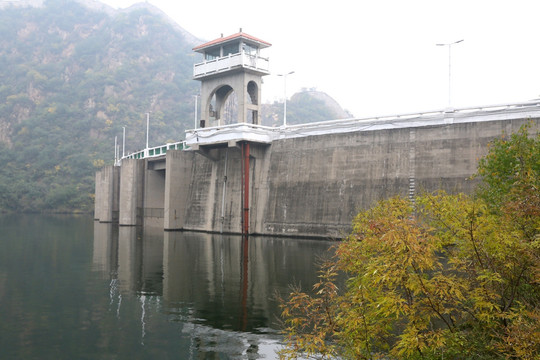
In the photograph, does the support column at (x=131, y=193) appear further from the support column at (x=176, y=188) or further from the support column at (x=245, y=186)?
the support column at (x=245, y=186)

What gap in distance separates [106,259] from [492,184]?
68.3ft

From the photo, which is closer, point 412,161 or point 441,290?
point 441,290

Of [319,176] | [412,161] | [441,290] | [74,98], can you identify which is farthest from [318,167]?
[74,98]

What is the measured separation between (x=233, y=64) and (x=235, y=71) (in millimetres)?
785

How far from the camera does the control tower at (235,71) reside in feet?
166

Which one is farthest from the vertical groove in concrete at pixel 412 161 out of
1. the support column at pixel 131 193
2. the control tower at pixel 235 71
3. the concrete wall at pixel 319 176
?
the support column at pixel 131 193

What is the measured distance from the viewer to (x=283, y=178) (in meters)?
45.7

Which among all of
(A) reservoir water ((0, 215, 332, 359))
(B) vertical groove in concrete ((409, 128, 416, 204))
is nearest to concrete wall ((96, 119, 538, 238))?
(B) vertical groove in concrete ((409, 128, 416, 204))

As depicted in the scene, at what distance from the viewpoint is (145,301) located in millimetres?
18344

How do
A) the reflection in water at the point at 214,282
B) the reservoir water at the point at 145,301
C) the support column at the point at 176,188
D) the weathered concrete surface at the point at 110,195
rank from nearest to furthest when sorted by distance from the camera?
the reservoir water at the point at 145,301
the reflection in water at the point at 214,282
the support column at the point at 176,188
the weathered concrete surface at the point at 110,195

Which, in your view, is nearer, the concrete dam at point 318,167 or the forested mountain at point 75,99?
the concrete dam at point 318,167

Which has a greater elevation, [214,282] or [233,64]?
[233,64]

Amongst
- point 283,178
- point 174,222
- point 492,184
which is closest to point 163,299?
point 492,184

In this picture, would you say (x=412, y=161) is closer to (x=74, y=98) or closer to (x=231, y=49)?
(x=231, y=49)
